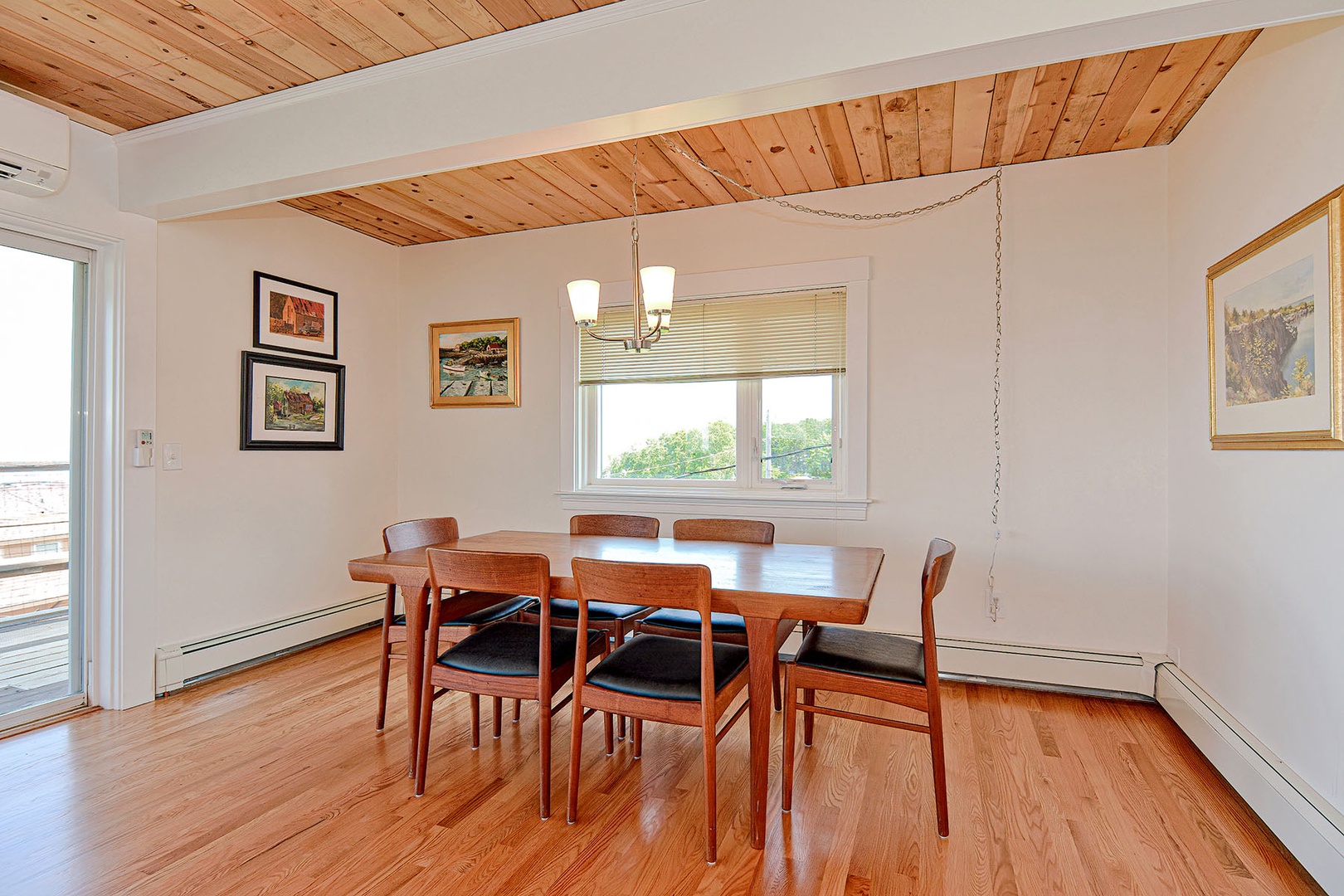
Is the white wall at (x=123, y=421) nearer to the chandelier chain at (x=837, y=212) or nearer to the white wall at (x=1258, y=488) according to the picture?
the chandelier chain at (x=837, y=212)

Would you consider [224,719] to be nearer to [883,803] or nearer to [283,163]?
[283,163]

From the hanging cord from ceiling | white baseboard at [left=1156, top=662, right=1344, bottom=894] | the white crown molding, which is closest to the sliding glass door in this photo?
the white crown molding

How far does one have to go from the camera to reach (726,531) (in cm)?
307

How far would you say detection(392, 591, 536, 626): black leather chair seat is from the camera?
2820 mm

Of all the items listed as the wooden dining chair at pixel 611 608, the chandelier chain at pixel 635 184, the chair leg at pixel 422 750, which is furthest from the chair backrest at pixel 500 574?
the chandelier chain at pixel 635 184

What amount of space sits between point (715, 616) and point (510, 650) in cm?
99

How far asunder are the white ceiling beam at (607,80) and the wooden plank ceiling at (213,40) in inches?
3.0

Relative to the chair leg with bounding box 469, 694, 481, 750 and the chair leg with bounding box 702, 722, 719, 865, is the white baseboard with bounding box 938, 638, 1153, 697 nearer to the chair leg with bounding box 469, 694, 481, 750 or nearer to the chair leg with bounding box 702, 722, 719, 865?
the chair leg with bounding box 702, 722, 719, 865

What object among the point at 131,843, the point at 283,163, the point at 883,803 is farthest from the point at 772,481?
the point at 131,843

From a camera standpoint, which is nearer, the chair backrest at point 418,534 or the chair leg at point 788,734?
the chair leg at point 788,734

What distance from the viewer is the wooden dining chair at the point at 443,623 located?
276cm

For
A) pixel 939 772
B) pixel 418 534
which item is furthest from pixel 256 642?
pixel 939 772

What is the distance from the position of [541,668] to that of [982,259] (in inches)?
108

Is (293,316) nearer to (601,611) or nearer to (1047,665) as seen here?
(601,611)
